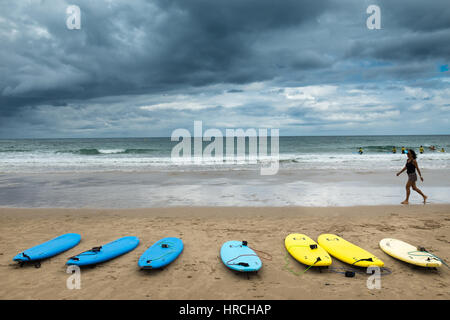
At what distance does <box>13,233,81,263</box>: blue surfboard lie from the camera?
4504mm

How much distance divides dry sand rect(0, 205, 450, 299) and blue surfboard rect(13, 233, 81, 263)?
14cm

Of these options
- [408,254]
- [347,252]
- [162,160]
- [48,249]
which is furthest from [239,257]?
[162,160]

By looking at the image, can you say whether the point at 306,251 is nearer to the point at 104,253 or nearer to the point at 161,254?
the point at 161,254

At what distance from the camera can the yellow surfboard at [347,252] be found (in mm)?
4294

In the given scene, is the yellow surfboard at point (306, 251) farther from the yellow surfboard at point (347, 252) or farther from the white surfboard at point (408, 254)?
the white surfboard at point (408, 254)

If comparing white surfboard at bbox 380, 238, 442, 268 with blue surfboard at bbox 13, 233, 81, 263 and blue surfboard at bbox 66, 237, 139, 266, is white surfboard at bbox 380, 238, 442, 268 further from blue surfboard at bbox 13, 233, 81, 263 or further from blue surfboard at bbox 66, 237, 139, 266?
Answer: blue surfboard at bbox 13, 233, 81, 263

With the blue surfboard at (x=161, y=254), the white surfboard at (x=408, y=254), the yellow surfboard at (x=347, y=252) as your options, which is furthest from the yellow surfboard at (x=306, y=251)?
the blue surfboard at (x=161, y=254)

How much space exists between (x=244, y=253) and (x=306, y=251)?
3.72 ft

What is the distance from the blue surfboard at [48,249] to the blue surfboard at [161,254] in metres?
1.76

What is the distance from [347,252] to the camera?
4695mm

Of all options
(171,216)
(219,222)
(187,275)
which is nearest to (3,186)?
(171,216)

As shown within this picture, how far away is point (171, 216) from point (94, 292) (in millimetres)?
3751
